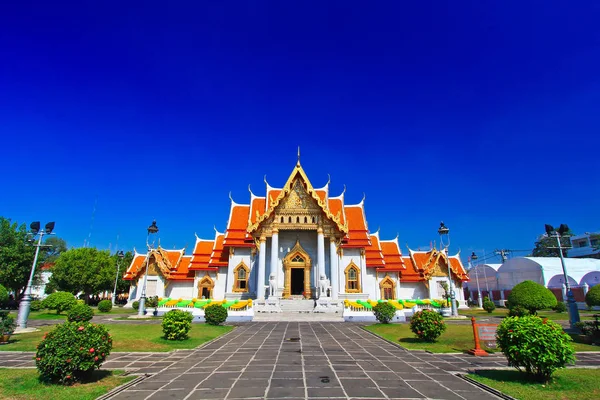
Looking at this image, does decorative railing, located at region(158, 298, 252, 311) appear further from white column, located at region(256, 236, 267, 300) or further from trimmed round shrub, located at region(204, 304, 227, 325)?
trimmed round shrub, located at region(204, 304, 227, 325)

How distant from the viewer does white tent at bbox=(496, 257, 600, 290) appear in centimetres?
4250

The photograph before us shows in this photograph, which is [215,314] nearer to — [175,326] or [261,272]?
[175,326]

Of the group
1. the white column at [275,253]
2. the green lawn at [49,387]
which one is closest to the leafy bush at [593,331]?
the green lawn at [49,387]

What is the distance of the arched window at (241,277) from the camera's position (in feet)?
98.4

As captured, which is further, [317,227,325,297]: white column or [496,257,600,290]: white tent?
[496,257,600,290]: white tent

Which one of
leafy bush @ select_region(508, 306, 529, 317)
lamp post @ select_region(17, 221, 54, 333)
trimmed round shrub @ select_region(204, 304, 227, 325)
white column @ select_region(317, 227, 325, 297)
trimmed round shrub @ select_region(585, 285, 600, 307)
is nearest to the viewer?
lamp post @ select_region(17, 221, 54, 333)

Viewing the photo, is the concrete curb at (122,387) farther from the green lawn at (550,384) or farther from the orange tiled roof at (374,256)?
→ the orange tiled roof at (374,256)

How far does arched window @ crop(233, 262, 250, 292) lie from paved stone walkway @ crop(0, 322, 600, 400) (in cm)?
1694

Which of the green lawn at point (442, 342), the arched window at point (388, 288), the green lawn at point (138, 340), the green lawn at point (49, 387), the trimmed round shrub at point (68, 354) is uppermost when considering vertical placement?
the arched window at point (388, 288)

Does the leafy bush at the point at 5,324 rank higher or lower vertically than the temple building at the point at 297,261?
lower

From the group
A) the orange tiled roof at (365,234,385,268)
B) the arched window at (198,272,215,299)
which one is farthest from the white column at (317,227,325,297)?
the arched window at (198,272,215,299)

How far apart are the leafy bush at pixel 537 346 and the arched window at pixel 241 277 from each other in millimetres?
24695

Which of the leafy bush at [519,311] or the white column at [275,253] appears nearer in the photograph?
the leafy bush at [519,311]

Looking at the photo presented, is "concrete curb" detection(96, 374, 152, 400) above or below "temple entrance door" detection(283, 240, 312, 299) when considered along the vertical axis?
below
